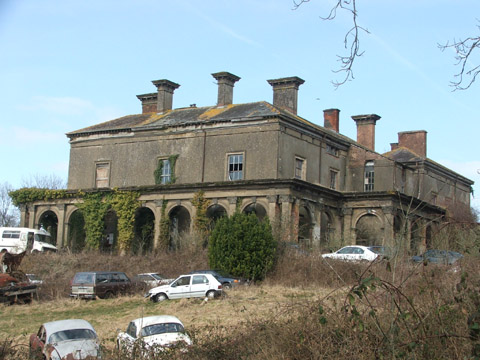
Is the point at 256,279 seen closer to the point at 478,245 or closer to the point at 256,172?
the point at 256,172

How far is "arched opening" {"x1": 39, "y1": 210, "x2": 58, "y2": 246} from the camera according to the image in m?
51.3

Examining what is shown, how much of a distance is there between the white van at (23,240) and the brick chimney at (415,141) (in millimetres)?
28191

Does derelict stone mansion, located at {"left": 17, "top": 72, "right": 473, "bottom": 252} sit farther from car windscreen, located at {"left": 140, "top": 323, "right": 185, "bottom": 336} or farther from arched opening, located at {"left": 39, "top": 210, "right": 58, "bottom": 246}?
car windscreen, located at {"left": 140, "top": 323, "right": 185, "bottom": 336}

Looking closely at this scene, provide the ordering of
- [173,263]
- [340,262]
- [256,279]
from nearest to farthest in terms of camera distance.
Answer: [340,262]
[256,279]
[173,263]

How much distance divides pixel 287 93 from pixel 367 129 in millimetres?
10337

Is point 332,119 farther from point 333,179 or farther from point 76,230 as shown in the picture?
point 76,230

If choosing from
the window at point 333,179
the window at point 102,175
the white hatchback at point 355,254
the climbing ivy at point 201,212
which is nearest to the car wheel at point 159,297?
the white hatchback at point 355,254

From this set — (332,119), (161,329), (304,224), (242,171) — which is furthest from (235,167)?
(161,329)

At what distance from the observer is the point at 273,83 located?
47906 mm

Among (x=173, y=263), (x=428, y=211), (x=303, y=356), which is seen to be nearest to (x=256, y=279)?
(x=173, y=263)

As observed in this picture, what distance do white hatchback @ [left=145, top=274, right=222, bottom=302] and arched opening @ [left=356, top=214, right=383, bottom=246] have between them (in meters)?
18.5

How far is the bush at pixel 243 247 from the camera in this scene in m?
33.6

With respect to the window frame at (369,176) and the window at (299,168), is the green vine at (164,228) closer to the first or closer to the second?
the window at (299,168)

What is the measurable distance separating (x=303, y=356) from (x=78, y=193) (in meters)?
37.1
